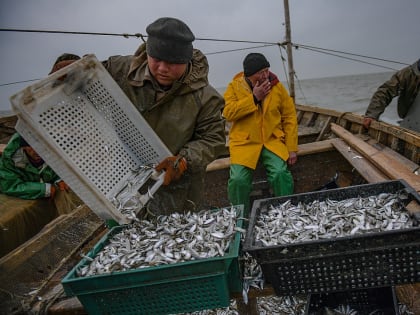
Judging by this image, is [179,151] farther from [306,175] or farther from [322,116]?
[322,116]

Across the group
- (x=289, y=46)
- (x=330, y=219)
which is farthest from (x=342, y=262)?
(x=289, y=46)

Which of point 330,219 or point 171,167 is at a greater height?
point 171,167

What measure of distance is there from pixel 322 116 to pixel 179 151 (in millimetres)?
5302

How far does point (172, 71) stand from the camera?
9.33 feet

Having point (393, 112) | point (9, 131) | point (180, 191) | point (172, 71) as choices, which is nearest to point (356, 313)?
point (180, 191)

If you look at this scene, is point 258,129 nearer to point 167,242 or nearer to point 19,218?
point 167,242

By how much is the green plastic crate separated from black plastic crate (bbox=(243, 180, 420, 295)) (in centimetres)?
21

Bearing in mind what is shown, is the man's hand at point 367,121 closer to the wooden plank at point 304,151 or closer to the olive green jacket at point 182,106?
the wooden plank at point 304,151

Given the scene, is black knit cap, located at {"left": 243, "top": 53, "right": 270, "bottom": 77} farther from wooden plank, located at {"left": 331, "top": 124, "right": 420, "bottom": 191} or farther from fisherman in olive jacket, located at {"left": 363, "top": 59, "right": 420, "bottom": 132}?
fisherman in olive jacket, located at {"left": 363, "top": 59, "right": 420, "bottom": 132}

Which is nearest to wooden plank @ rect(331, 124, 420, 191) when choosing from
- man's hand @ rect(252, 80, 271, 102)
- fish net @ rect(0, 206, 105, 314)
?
man's hand @ rect(252, 80, 271, 102)

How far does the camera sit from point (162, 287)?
1.92 metres

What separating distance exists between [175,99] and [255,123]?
1957 mm

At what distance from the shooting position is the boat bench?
4502 mm

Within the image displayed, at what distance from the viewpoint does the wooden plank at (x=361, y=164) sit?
406cm
